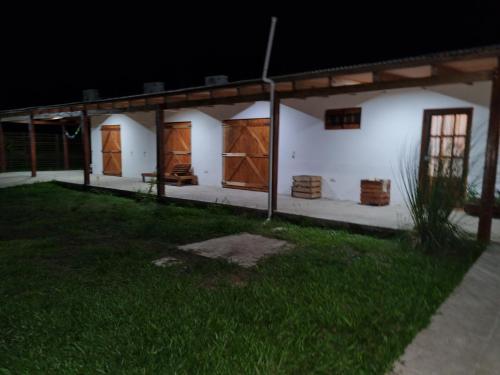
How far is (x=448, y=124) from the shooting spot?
7.30m

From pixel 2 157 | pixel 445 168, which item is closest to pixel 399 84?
pixel 445 168

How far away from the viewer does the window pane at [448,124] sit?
723 cm

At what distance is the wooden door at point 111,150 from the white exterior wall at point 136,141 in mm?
243

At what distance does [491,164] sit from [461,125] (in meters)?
2.60

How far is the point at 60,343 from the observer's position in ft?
8.75

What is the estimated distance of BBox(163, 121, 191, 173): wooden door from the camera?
12305mm

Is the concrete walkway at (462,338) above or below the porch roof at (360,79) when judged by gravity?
below

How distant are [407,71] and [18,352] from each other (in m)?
5.48

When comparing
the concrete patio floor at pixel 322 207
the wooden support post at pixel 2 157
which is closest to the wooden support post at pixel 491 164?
Result: the concrete patio floor at pixel 322 207

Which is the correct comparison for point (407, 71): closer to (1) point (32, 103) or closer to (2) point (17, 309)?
(2) point (17, 309)

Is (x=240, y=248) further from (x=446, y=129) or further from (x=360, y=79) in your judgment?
(x=446, y=129)

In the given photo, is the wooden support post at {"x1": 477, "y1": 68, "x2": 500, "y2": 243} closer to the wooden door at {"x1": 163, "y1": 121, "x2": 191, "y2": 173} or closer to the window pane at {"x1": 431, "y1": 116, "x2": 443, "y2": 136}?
the window pane at {"x1": 431, "y1": 116, "x2": 443, "y2": 136}

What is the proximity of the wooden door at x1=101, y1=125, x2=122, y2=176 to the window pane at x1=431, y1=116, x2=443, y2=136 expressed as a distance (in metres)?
11.3

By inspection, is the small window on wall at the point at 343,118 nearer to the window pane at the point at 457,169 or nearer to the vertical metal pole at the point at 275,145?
the vertical metal pole at the point at 275,145
